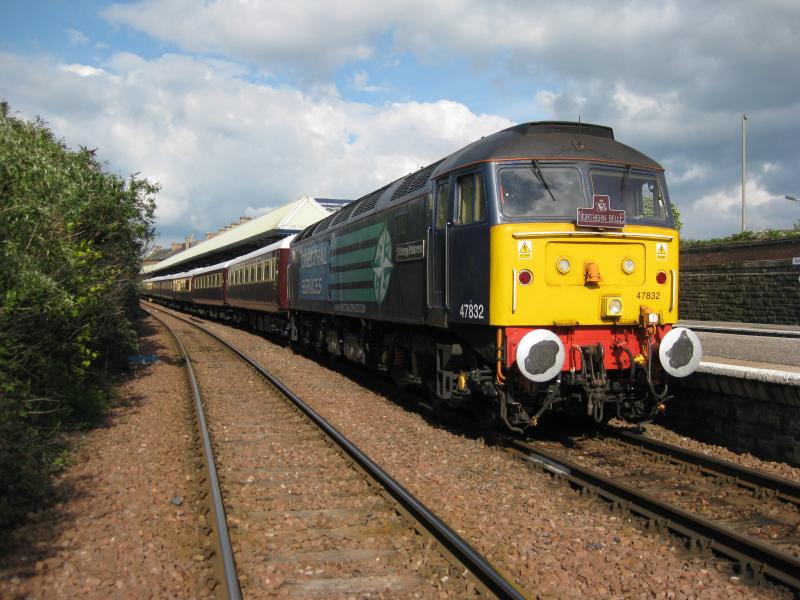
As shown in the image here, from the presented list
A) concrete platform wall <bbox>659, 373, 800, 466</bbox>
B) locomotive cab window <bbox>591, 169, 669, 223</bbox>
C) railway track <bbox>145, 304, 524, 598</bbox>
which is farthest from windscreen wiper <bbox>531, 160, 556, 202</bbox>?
railway track <bbox>145, 304, 524, 598</bbox>

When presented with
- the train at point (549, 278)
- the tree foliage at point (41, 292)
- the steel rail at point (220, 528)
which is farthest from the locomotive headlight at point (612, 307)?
the tree foliage at point (41, 292)

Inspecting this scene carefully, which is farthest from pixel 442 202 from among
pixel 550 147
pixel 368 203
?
pixel 368 203

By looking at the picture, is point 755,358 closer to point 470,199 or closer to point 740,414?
point 740,414

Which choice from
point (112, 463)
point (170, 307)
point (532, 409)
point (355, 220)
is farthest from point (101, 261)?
point (170, 307)

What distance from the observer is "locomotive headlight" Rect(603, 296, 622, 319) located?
7234 mm

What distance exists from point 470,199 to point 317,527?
4.04 m

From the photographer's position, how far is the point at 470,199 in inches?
304

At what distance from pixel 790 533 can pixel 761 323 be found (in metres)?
19.0

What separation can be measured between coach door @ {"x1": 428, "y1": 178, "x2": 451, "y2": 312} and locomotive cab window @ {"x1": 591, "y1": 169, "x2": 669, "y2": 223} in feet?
5.78

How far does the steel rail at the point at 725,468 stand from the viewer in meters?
5.92

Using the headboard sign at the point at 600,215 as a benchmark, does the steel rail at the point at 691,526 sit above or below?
below

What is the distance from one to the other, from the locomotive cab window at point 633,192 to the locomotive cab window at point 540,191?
0.28m

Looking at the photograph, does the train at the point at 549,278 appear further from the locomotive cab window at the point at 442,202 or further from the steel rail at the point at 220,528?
the steel rail at the point at 220,528

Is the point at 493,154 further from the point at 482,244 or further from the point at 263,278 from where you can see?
the point at 263,278
